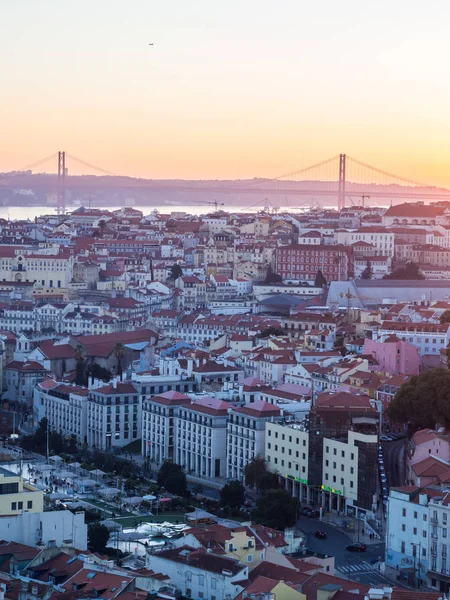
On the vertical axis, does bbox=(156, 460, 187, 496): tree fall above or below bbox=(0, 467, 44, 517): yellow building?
below

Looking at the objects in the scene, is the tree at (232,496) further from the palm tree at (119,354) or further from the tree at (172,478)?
the palm tree at (119,354)

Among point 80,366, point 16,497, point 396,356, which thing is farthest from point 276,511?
point 80,366

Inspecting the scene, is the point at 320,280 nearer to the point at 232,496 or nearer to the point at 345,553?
the point at 232,496

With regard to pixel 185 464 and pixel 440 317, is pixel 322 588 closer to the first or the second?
pixel 185 464

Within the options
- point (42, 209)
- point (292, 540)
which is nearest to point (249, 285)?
point (292, 540)

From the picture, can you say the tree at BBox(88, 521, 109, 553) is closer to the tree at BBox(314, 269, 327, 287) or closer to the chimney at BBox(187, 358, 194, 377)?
the chimney at BBox(187, 358, 194, 377)

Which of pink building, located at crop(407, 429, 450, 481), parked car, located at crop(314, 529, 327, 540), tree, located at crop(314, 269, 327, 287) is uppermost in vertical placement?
tree, located at crop(314, 269, 327, 287)

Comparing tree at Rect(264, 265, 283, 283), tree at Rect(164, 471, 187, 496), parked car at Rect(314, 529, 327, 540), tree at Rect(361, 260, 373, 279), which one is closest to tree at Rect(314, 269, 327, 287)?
tree at Rect(361, 260, 373, 279)

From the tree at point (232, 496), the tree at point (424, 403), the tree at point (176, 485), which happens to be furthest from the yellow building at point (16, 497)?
the tree at point (424, 403)
